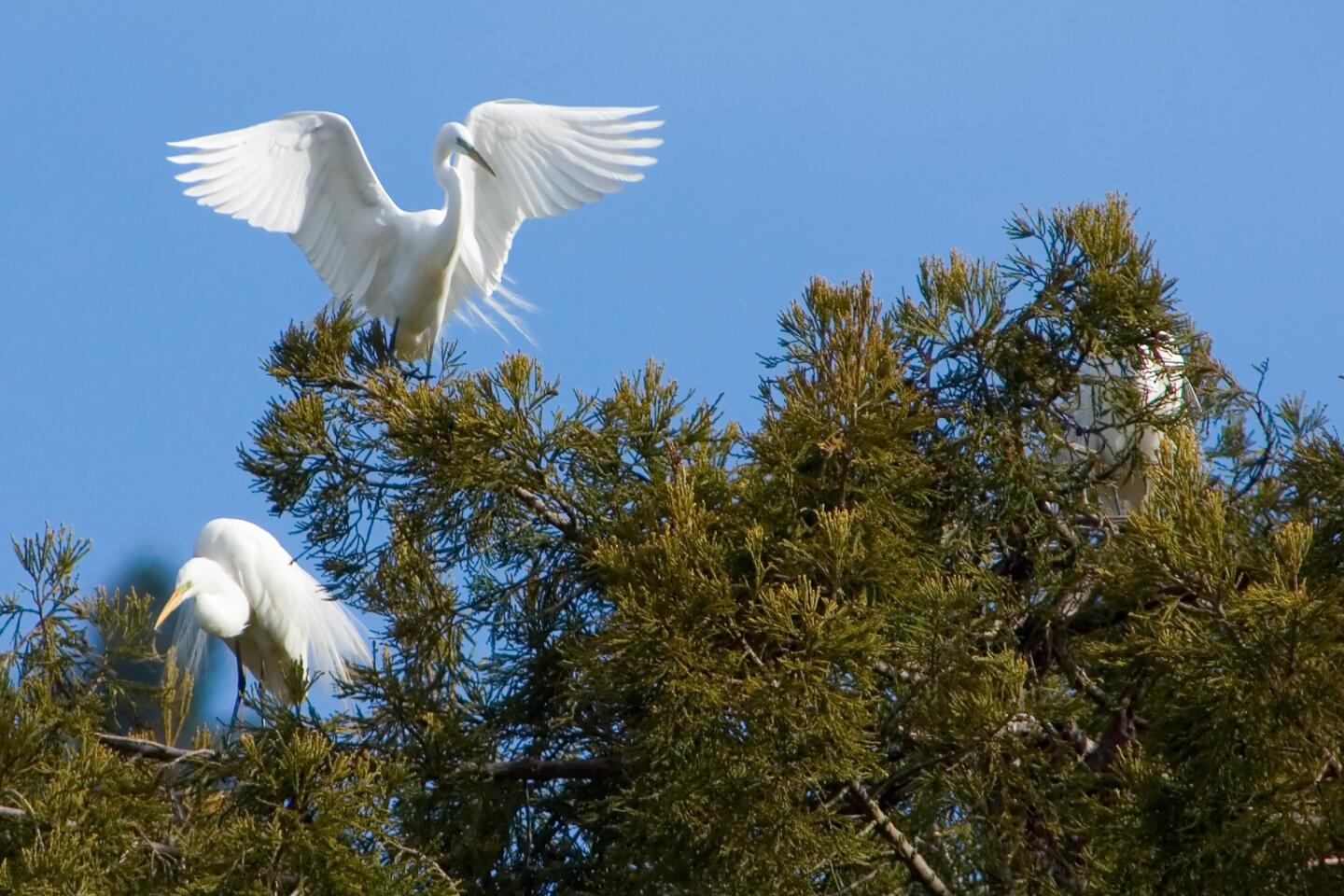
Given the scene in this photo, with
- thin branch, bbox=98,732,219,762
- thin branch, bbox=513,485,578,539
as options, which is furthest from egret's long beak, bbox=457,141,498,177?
thin branch, bbox=98,732,219,762

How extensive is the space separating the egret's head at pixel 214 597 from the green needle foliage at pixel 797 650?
1.96 m

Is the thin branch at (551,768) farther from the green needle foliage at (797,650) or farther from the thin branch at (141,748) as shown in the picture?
the thin branch at (141,748)

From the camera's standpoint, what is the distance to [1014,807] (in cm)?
294

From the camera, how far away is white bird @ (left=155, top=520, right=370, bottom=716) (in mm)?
6172

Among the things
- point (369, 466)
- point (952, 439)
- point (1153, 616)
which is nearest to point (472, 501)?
point (369, 466)

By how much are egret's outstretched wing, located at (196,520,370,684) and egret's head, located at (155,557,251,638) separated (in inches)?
2.8

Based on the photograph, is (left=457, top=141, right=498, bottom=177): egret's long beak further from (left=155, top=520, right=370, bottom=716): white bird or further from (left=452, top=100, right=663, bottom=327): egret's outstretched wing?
(left=155, top=520, right=370, bottom=716): white bird

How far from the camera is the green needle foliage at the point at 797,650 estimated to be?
8.38 feet

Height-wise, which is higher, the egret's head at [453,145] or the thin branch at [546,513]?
the egret's head at [453,145]

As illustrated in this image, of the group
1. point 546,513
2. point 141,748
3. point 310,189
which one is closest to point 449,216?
point 310,189

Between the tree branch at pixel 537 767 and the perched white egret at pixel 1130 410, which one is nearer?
the tree branch at pixel 537 767

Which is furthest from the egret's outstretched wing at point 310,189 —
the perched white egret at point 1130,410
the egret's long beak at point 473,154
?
the perched white egret at point 1130,410

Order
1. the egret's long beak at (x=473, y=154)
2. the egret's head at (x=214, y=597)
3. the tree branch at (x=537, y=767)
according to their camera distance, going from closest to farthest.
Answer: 1. the tree branch at (x=537, y=767)
2. the egret's long beak at (x=473, y=154)
3. the egret's head at (x=214, y=597)

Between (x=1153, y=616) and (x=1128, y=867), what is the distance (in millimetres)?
458
